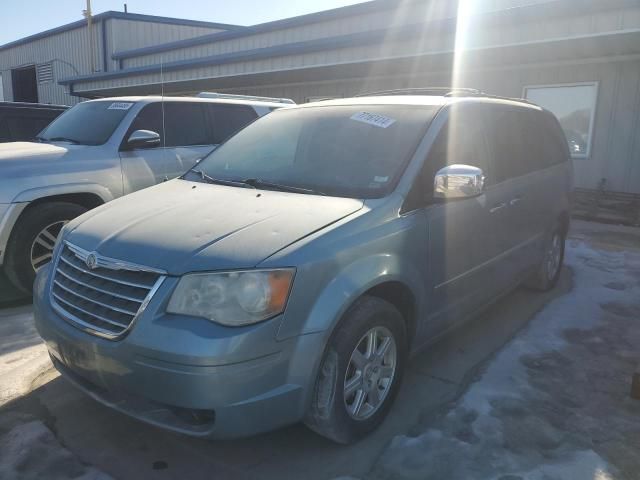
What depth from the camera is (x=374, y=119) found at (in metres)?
3.51

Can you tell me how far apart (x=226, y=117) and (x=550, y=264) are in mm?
4016

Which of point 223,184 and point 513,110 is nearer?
point 223,184

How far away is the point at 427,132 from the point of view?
3.28 metres

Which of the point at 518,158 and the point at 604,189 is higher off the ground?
the point at 518,158

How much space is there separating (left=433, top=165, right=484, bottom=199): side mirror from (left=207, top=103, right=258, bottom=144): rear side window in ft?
12.9

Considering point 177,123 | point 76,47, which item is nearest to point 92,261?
point 177,123

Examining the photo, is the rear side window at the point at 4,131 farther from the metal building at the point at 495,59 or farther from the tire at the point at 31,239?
the metal building at the point at 495,59

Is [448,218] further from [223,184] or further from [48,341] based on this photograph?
[48,341]

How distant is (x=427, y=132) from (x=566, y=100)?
25.5 feet

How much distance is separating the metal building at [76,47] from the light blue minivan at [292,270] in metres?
20.5

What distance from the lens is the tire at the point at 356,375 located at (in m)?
2.55

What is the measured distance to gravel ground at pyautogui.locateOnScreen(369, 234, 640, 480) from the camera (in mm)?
2625

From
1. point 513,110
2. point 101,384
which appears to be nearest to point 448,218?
point 513,110

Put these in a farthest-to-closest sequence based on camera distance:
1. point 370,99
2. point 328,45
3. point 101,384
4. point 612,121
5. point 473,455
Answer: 1. point 328,45
2. point 612,121
3. point 370,99
4. point 473,455
5. point 101,384
